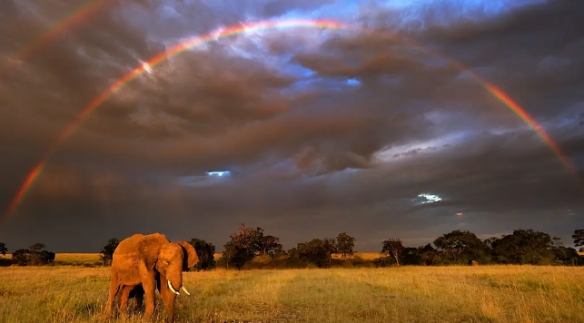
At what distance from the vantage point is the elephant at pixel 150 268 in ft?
37.4

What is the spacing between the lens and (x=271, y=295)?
1750 centimetres

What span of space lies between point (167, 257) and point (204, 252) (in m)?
40.4

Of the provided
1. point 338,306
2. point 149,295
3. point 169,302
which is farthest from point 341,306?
point 149,295

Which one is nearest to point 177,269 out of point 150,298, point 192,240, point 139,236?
point 150,298

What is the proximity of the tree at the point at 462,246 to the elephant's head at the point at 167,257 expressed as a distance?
47.0 metres

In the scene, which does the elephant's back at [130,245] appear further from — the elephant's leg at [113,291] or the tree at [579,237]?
the tree at [579,237]

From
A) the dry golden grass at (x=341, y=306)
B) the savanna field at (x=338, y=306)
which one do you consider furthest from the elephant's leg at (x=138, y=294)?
the dry golden grass at (x=341, y=306)

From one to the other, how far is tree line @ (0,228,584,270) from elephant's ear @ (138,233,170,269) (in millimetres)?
37529

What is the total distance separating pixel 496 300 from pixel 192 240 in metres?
43.7

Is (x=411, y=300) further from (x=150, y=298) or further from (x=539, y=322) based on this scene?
(x=150, y=298)

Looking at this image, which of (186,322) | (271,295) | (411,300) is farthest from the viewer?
(271,295)

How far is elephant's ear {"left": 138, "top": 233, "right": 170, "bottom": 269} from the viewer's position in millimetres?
12156

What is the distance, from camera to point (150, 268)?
12031 millimetres

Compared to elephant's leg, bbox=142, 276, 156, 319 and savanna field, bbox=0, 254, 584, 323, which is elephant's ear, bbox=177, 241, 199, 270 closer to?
elephant's leg, bbox=142, 276, 156, 319
